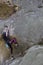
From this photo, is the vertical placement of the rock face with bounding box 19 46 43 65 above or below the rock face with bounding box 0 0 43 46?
above

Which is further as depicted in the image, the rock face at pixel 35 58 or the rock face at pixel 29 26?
the rock face at pixel 29 26

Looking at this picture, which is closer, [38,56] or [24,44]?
[38,56]

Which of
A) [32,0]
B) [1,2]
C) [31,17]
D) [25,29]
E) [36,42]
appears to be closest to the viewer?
[36,42]

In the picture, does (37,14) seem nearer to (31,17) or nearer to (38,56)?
(31,17)

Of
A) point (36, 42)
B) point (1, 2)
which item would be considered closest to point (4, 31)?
point (36, 42)

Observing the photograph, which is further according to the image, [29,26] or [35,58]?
[29,26]

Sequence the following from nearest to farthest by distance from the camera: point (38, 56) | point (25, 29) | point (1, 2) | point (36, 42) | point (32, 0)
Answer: point (38, 56) < point (36, 42) < point (25, 29) < point (32, 0) < point (1, 2)

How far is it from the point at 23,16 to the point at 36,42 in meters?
0.60

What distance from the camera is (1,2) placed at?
4.06 metres

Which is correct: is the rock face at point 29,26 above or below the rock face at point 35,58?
below

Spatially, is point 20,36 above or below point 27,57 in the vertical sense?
below

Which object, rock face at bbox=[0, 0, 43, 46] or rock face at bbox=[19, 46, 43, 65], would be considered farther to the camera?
rock face at bbox=[0, 0, 43, 46]

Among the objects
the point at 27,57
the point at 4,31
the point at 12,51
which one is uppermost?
the point at 27,57

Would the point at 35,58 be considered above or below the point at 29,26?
above
